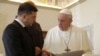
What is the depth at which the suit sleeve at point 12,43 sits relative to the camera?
5.14 feet

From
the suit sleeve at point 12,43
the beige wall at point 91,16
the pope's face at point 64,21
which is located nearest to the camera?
the suit sleeve at point 12,43

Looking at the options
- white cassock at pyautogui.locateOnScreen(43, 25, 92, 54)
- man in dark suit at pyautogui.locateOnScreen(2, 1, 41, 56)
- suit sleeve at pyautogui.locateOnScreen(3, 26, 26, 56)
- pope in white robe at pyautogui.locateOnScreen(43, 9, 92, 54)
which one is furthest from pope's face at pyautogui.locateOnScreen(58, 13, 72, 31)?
suit sleeve at pyautogui.locateOnScreen(3, 26, 26, 56)

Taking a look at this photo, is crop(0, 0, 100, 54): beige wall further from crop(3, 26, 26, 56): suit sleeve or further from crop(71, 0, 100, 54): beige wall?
crop(3, 26, 26, 56): suit sleeve

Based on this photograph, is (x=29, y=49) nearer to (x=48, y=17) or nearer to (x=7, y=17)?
(x=7, y=17)

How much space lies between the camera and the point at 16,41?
5.25 ft

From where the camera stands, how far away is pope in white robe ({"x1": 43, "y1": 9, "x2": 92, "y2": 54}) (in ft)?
8.29

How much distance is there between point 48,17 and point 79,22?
0.72m

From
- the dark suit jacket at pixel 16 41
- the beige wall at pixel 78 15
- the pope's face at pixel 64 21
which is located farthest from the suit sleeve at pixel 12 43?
the beige wall at pixel 78 15

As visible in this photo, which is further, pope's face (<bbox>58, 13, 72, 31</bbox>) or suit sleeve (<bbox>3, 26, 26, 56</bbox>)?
pope's face (<bbox>58, 13, 72, 31</bbox>)

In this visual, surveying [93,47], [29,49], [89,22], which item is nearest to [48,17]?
[89,22]

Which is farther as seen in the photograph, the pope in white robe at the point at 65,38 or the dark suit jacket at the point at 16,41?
the pope in white robe at the point at 65,38

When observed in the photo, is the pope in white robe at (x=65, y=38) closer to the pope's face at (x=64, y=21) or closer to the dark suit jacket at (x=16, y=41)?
the pope's face at (x=64, y=21)

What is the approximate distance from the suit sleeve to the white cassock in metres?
0.86

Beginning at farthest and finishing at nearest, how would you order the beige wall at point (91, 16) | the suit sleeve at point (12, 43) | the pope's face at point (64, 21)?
the beige wall at point (91, 16) < the pope's face at point (64, 21) < the suit sleeve at point (12, 43)
